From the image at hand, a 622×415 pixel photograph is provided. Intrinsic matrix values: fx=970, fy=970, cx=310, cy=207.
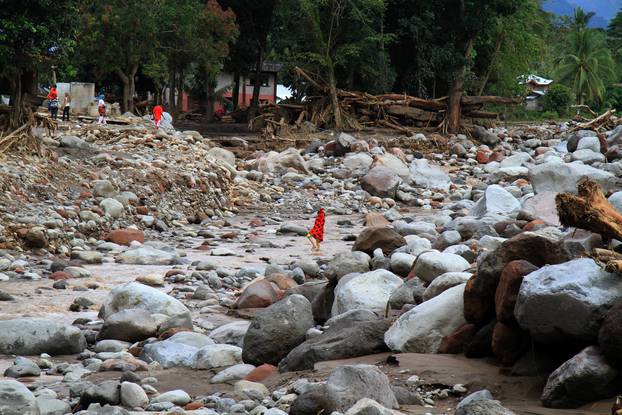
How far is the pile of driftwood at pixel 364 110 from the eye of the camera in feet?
104

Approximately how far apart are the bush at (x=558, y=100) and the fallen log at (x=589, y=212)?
143ft

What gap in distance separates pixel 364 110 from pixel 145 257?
21.3 metres

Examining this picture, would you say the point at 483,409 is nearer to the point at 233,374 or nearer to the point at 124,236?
the point at 233,374

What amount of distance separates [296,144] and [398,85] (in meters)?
8.47

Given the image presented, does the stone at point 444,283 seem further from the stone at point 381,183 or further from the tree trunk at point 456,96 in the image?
the tree trunk at point 456,96

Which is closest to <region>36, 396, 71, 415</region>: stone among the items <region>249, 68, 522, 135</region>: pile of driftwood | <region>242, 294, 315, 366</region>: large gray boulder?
<region>242, 294, 315, 366</region>: large gray boulder

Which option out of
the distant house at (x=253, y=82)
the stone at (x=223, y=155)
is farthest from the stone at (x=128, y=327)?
the distant house at (x=253, y=82)

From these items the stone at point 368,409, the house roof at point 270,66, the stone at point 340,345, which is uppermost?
the house roof at point 270,66

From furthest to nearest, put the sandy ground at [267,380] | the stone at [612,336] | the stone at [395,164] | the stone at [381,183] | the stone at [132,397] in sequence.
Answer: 1. the stone at [395,164]
2. the stone at [381,183]
3. the stone at [132,397]
4. the sandy ground at [267,380]
5. the stone at [612,336]

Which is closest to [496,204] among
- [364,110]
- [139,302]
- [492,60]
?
[139,302]

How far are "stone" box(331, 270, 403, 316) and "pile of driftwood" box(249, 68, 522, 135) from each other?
76.5ft

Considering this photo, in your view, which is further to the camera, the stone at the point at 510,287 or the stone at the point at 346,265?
the stone at the point at 346,265

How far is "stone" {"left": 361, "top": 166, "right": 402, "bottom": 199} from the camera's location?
20.9 meters

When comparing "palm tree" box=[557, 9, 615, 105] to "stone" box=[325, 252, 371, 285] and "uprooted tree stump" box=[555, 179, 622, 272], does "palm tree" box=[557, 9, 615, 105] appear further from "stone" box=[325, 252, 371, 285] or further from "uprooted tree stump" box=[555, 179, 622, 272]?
"uprooted tree stump" box=[555, 179, 622, 272]
